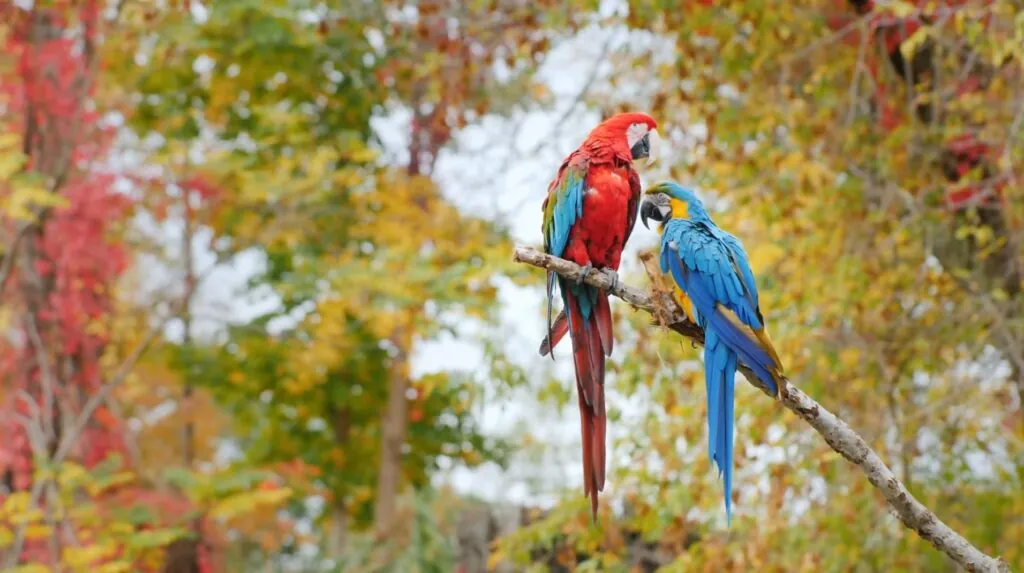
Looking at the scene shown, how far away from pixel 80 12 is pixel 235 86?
1.25 metres

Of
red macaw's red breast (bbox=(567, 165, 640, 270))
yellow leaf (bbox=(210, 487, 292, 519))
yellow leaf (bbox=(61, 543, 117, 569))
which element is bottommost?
yellow leaf (bbox=(61, 543, 117, 569))

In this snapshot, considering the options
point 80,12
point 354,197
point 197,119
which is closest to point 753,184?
point 354,197

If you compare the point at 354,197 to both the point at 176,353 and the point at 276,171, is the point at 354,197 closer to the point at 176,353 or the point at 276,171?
the point at 276,171

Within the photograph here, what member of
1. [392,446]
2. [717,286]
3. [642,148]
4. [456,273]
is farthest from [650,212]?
[392,446]

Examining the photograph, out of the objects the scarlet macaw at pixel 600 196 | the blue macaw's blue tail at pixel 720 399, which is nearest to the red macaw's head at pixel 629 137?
the scarlet macaw at pixel 600 196

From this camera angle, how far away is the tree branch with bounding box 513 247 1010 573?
6.94 feet

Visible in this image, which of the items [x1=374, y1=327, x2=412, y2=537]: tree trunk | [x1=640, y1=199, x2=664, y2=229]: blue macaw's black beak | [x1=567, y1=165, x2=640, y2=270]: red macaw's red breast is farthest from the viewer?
[x1=374, y1=327, x2=412, y2=537]: tree trunk

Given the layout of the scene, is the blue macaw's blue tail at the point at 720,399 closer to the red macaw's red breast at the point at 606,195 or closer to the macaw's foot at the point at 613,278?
the macaw's foot at the point at 613,278

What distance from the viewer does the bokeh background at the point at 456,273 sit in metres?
4.29

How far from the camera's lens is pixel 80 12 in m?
6.04

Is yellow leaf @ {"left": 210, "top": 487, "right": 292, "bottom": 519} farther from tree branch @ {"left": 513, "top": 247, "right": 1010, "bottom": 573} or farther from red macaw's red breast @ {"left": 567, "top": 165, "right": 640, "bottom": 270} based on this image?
tree branch @ {"left": 513, "top": 247, "right": 1010, "bottom": 573}

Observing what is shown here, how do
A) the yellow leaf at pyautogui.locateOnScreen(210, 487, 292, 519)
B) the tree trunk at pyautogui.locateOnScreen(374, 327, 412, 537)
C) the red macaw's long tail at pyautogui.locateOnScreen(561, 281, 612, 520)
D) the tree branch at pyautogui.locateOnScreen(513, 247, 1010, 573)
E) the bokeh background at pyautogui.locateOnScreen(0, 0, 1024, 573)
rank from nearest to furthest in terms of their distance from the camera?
the red macaw's long tail at pyautogui.locateOnScreen(561, 281, 612, 520) < the tree branch at pyautogui.locateOnScreen(513, 247, 1010, 573) < the bokeh background at pyautogui.locateOnScreen(0, 0, 1024, 573) < the yellow leaf at pyautogui.locateOnScreen(210, 487, 292, 519) < the tree trunk at pyautogui.locateOnScreen(374, 327, 412, 537)

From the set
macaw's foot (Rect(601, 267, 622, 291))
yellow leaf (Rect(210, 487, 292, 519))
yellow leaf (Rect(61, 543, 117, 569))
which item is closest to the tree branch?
macaw's foot (Rect(601, 267, 622, 291))

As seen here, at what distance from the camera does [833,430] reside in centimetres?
217
